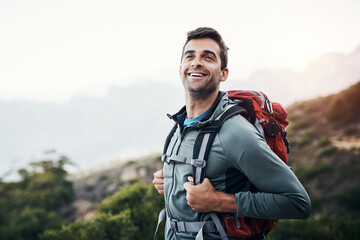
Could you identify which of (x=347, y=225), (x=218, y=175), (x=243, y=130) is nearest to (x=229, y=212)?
(x=218, y=175)

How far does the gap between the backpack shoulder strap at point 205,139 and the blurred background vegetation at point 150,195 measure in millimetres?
3837

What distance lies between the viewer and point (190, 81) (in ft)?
7.22

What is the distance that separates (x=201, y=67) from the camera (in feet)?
7.18

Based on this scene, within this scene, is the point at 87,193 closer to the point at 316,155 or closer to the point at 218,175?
the point at 316,155

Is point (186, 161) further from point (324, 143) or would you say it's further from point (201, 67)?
point (324, 143)

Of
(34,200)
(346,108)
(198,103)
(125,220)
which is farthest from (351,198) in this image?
(34,200)

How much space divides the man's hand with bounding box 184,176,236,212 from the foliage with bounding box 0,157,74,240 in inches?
517

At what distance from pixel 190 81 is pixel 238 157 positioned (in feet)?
2.82

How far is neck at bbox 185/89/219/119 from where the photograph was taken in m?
2.24

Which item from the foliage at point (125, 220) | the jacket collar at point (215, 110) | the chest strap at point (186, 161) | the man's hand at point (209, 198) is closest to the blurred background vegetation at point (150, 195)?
the foliage at point (125, 220)

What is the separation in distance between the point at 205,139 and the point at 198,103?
0.50 meters

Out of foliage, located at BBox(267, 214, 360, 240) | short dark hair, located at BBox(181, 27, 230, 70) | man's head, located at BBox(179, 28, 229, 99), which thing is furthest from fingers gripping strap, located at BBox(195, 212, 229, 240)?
foliage, located at BBox(267, 214, 360, 240)

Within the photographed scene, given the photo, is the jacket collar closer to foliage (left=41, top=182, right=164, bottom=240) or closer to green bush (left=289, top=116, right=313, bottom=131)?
foliage (left=41, top=182, right=164, bottom=240)

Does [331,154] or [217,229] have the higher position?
[217,229]
